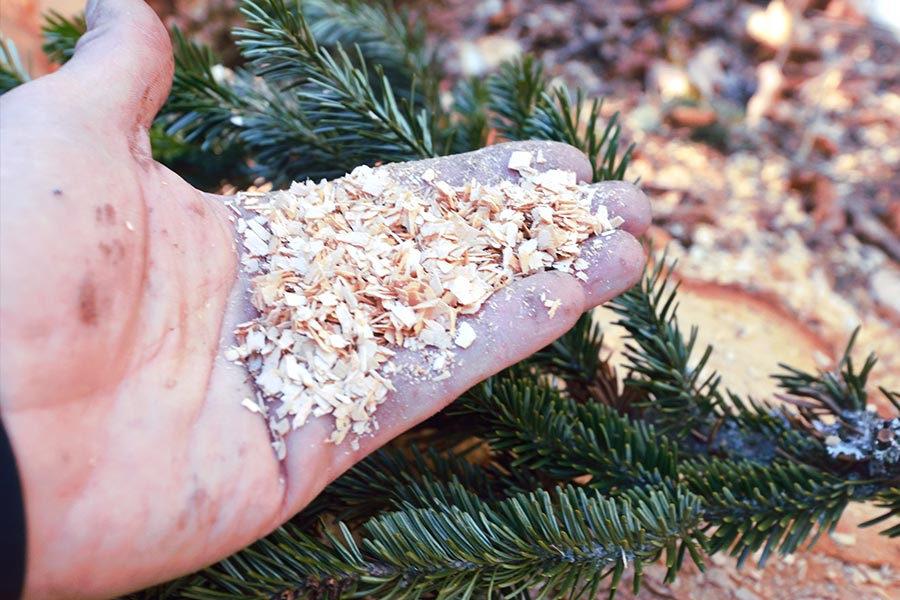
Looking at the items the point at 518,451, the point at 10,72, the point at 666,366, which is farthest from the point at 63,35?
the point at 666,366

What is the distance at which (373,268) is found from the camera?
1.14m

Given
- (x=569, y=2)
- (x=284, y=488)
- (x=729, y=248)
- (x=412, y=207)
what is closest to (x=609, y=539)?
(x=284, y=488)

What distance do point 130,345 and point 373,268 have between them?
39 centimetres

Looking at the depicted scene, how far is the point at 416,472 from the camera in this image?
1145 mm

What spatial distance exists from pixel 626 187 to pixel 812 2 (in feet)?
7.88

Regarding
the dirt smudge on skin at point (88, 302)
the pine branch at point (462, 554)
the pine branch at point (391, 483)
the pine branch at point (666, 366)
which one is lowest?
the pine branch at point (391, 483)

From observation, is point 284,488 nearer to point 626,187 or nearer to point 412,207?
point 412,207

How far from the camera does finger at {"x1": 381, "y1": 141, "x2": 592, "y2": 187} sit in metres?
1.27

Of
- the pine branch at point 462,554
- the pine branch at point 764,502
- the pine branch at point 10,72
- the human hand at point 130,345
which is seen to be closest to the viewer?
the human hand at point 130,345

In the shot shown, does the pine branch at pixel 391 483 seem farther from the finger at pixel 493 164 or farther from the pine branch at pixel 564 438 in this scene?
the finger at pixel 493 164

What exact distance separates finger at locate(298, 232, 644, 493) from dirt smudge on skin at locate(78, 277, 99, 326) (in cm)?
29

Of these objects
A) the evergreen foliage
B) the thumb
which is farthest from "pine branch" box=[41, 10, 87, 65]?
the thumb

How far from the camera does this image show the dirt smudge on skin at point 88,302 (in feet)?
2.73

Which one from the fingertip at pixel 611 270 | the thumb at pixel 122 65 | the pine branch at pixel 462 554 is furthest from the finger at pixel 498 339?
the thumb at pixel 122 65
